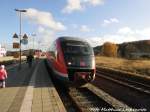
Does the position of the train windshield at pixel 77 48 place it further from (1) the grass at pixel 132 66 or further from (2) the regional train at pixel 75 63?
(1) the grass at pixel 132 66

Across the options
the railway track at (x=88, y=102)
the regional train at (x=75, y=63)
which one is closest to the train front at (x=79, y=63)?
the regional train at (x=75, y=63)

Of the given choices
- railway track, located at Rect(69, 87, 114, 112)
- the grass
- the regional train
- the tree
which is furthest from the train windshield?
the tree

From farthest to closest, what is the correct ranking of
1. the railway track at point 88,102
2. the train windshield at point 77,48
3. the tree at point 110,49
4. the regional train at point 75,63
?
the tree at point 110,49 → the train windshield at point 77,48 → the regional train at point 75,63 → the railway track at point 88,102

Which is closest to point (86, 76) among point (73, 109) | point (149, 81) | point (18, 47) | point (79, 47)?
point (79, 47)

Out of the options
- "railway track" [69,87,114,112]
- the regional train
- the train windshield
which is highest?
the train windshield

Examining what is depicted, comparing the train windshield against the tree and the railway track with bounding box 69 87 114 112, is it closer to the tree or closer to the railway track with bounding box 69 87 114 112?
the railway track with bounding box 69 87 114 112

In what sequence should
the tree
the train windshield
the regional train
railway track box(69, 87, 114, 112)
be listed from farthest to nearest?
the tree
the train windshield
the regional train
railway track box(69, 87, 114, 112)

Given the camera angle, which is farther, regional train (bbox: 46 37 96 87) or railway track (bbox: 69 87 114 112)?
regional train (bbox: 46 37 96 87)

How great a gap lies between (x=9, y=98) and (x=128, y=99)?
577 centimetres

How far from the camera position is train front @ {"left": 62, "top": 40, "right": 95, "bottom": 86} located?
16.9 m

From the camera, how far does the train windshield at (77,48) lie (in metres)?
17.8

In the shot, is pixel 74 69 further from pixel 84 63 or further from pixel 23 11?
pixel 23 11

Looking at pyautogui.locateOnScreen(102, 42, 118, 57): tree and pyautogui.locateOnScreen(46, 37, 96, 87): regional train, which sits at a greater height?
pyautogui.locateOnScreen(102, 42, 118, 57): tree

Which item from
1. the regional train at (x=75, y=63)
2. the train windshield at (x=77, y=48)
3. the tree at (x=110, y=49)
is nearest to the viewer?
the regional train at (x=75, y=63)
